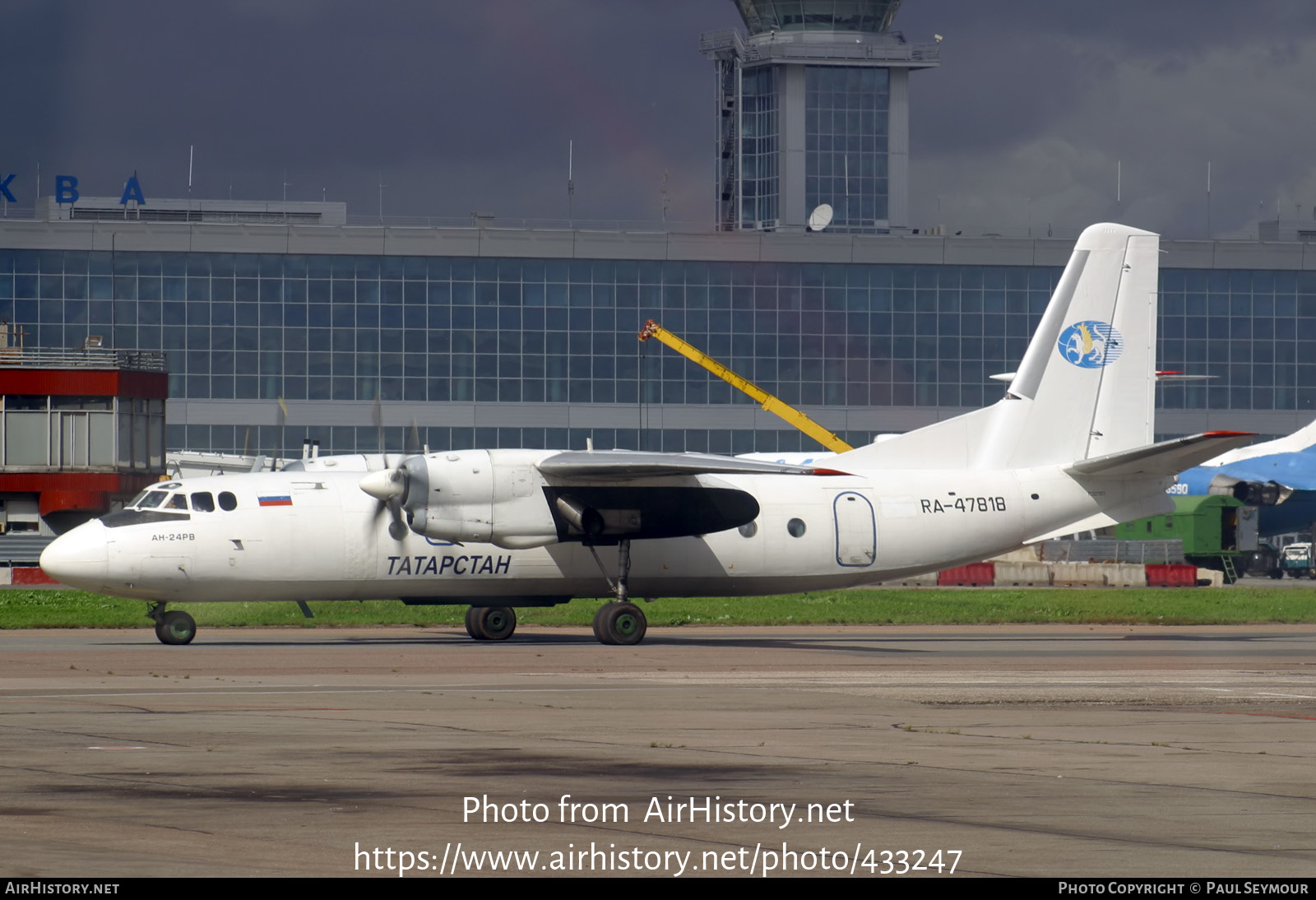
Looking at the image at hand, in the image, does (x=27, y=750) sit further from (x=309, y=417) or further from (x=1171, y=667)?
(x=309, y=417)

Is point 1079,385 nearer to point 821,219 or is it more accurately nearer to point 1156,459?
point 1156,459

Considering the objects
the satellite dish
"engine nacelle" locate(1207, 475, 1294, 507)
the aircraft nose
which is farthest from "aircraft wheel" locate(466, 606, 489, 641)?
the satellite dish

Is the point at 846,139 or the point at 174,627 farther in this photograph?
the point at 846,139

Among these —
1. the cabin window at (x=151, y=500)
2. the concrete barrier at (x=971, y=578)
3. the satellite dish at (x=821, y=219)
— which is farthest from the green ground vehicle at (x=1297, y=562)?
the cabin window at (x=151, y=500)

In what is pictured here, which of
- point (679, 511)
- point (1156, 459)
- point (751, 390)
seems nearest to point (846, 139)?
point (751, 390)

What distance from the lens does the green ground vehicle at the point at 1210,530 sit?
66562 mm

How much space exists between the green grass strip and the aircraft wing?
8350mm

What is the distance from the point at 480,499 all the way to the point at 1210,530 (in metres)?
46.3

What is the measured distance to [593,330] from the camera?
313ft

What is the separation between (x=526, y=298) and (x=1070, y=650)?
6903 centimetres

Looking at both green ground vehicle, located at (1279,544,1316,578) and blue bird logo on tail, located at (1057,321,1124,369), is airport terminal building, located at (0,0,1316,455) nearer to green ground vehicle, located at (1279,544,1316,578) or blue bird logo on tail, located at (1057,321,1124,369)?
green ground vehicle, located at (1279,544,1316,578)

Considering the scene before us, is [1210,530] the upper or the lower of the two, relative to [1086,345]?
lower

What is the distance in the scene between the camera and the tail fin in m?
33.5
